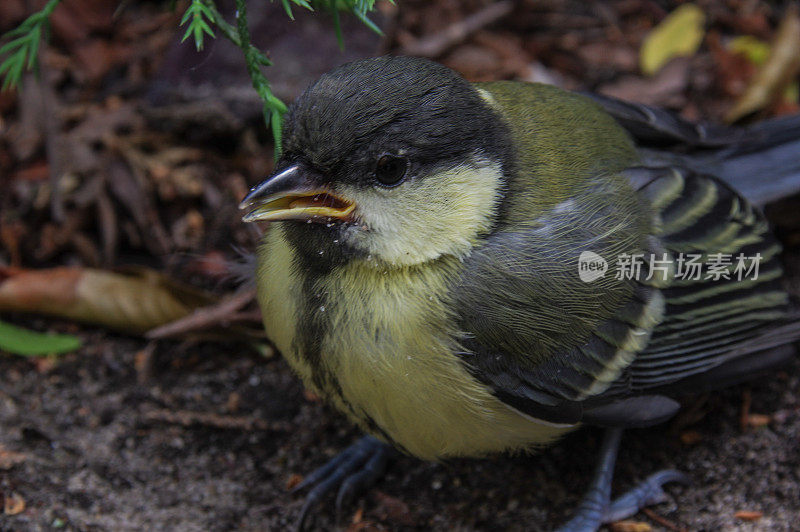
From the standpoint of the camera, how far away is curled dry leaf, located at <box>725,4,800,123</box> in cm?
382

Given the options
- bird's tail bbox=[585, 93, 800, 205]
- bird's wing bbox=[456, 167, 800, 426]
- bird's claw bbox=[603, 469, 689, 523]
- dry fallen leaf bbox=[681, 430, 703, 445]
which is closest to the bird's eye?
bird's wing bbox=[456, 167, 800, 426]

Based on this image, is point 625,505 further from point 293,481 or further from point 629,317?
point 293,481

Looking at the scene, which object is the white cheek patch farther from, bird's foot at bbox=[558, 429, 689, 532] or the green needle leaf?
the green needle leaf

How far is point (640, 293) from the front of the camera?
246cm

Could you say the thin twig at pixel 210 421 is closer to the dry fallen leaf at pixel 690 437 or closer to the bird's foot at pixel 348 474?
the bird's foot at pixel 348 474

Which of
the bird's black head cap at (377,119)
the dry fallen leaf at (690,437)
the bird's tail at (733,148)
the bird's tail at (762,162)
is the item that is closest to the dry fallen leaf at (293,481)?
the bird's black head cap at (377,119)

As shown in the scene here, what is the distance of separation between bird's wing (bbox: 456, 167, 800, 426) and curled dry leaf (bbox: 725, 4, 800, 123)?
1.14 meters

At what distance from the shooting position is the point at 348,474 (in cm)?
283

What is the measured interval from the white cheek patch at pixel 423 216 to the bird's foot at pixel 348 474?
3.02 feet

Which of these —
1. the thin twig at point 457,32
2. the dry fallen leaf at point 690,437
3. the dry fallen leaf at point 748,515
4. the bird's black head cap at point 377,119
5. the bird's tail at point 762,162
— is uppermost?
the bird's black head cap at point 377,119

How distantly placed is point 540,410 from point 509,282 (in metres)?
0.37

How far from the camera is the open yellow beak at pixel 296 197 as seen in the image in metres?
2.12

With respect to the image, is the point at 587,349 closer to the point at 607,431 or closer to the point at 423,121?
the point at 607,431

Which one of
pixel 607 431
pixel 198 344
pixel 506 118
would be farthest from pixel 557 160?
pixel 198 344
